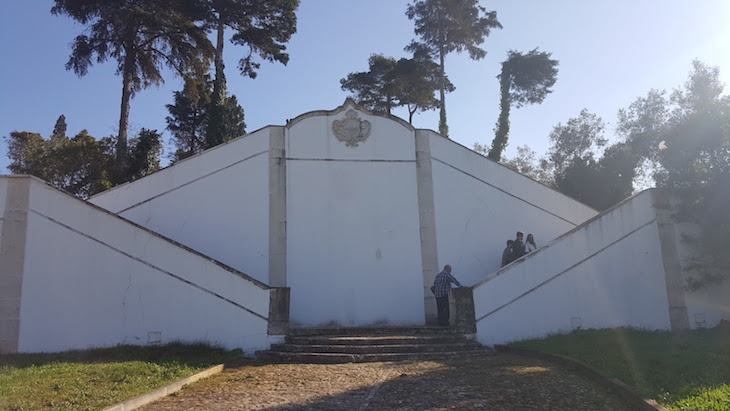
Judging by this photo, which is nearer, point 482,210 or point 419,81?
point 482,210

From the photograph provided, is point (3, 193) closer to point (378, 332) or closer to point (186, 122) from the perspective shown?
point (378, 332)

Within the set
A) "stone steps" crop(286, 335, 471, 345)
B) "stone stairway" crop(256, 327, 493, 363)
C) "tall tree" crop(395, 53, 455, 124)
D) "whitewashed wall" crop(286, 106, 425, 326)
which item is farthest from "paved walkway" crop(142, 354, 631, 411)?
"tall tree" crop(395, 53, 455, 124)

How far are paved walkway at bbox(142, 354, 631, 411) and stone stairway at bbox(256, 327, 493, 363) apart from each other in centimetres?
57

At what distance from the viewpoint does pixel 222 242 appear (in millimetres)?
12938

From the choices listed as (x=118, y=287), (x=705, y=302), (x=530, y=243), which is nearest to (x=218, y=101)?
(x=118, y=287)

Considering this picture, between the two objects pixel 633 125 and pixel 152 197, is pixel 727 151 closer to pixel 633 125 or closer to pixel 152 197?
pixel 152 197

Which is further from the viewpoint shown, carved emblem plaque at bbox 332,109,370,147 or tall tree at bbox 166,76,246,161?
tall tree at bbox 166,76,246,161

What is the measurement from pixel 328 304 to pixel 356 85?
21.2 meters

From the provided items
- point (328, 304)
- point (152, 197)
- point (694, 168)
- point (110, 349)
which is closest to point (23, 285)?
point (110, 349)

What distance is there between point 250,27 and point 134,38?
17.0 ft

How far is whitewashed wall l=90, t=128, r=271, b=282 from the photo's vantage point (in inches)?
508

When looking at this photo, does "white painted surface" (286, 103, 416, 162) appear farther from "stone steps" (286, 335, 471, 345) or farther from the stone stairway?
"stone steps" (286, 335, 471, 345)

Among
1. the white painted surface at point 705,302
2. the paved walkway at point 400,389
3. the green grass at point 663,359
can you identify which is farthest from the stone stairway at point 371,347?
the white painted surface at point 705,302

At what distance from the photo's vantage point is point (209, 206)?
516 inches
